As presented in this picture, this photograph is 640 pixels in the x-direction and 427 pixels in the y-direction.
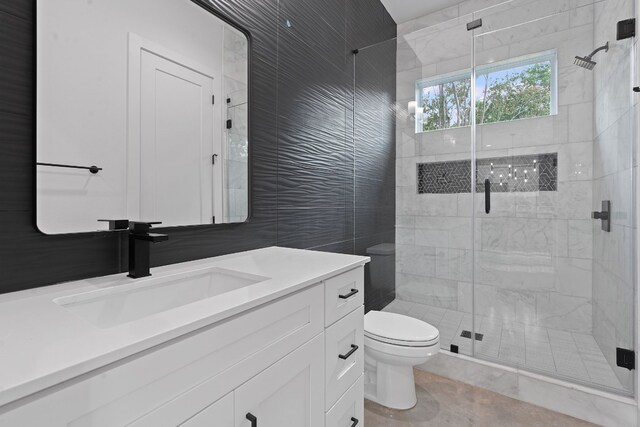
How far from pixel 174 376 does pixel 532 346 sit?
7.85 feet

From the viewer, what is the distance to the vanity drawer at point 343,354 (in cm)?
102

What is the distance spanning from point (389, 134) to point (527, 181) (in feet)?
3.79

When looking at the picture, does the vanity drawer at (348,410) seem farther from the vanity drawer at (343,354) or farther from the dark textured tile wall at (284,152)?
the dark textured tile wall at (284,152)

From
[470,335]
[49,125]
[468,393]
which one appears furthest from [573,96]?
[49,125]

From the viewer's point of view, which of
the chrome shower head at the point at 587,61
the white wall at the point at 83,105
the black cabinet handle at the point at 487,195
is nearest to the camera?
the white wall at the point at 83,105

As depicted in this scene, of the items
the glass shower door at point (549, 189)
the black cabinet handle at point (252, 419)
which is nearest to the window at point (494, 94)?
the glass shower door at point (549, 189)

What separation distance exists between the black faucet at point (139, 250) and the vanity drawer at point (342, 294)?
55 centimetres

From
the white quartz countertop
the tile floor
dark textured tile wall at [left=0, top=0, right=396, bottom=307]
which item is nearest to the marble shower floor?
the tile floor

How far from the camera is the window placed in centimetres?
235

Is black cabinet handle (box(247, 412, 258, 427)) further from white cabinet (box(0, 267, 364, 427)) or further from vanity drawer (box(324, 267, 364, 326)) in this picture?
vanity drawer (box(324, 267, 364, 326))

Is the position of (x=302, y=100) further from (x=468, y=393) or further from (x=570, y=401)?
(x=570, y=401)

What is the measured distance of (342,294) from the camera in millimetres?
1098

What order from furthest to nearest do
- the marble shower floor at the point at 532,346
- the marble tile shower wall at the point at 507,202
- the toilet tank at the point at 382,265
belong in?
the toilet tank at the point at 382,265, the marble tile shower wall at the point at 507,202, the marble shower floor at the point at 532,346

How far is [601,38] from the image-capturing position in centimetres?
198
